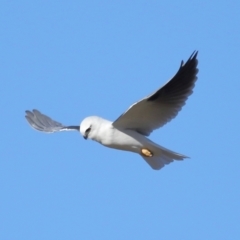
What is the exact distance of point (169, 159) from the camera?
1164 centimetres

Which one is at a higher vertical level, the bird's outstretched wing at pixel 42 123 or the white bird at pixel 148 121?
the bird's outstretched wing at pixel 42 123

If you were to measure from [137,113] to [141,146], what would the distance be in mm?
353

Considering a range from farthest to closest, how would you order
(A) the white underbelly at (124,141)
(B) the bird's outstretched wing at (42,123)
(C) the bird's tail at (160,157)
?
(B) the bird's outstretched wing at (42,123), (C) the bird's tail at (160,157), (A) the white underbelly at (124,141)

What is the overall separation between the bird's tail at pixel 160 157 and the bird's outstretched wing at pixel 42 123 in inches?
65.7

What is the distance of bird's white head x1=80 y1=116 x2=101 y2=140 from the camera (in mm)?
11328

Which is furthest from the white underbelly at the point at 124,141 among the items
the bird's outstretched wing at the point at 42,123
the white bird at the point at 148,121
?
the bird's outstretched wing at the point at 42,123

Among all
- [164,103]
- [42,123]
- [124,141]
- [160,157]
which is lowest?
[160,157]

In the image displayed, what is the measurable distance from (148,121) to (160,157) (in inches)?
16.4

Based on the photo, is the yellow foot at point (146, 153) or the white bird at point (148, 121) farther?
the yellow foot at point (146, 153)

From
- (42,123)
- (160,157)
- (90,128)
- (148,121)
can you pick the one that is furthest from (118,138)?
(42,123)

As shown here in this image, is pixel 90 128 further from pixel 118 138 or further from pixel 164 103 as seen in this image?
pixel 164 103

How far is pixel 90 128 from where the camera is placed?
1135cm

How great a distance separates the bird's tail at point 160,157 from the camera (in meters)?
11.4

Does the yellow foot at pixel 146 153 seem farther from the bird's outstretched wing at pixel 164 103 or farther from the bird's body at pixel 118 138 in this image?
the bird's outstretched wing at pixel 164 103
